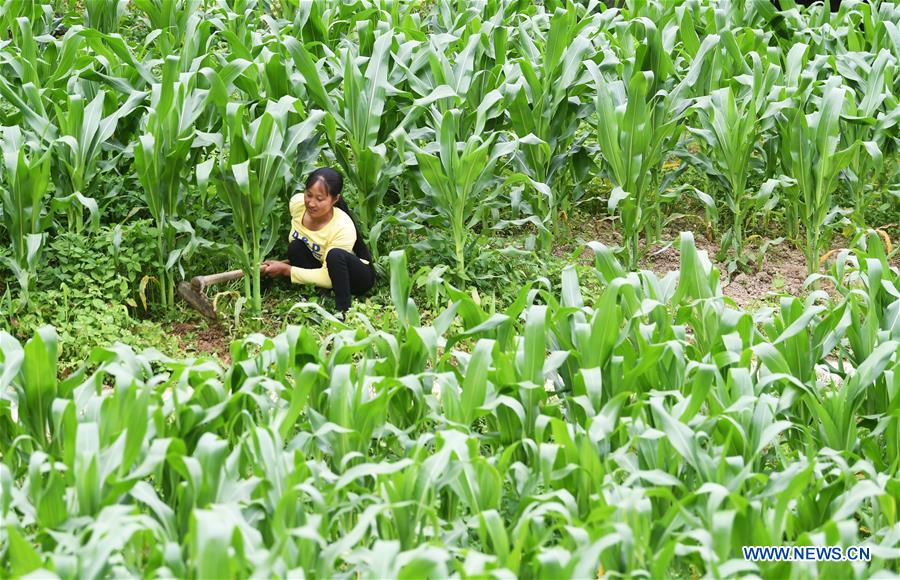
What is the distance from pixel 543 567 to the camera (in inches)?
127

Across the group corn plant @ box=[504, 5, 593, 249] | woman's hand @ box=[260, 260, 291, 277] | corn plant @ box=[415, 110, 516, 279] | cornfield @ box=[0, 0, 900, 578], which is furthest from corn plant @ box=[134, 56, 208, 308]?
corn plant @ box=[504, 5, 593, 249]

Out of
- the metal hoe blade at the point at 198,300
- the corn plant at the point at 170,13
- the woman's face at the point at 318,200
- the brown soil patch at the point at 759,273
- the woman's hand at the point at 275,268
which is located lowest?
the brown soil patch at the point at 759,273

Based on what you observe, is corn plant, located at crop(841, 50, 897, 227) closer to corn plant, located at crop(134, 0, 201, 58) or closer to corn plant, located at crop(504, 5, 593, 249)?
corn plant, located at crop(504, 5, 593, 249)

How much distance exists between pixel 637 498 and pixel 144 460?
1451mm

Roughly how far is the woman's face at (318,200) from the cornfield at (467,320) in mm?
183

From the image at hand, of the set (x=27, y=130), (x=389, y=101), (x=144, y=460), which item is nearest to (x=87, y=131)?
(x=27, y=130)

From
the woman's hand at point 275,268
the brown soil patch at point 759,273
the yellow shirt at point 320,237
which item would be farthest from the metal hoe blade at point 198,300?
the brown soil patch at point 759,273

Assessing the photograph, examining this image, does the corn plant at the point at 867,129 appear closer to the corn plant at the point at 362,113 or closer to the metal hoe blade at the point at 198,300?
the corn plant at the point at 362,113

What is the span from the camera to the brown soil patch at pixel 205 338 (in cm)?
591

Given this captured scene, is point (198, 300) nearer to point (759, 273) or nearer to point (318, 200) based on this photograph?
point (318, 200)

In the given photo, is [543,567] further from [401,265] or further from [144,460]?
[401,265]

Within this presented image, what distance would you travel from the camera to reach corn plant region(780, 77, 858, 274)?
252 inches

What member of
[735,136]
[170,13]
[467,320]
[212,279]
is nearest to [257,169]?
[212,279]

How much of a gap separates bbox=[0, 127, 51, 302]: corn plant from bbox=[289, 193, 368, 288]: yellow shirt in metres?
1.17
